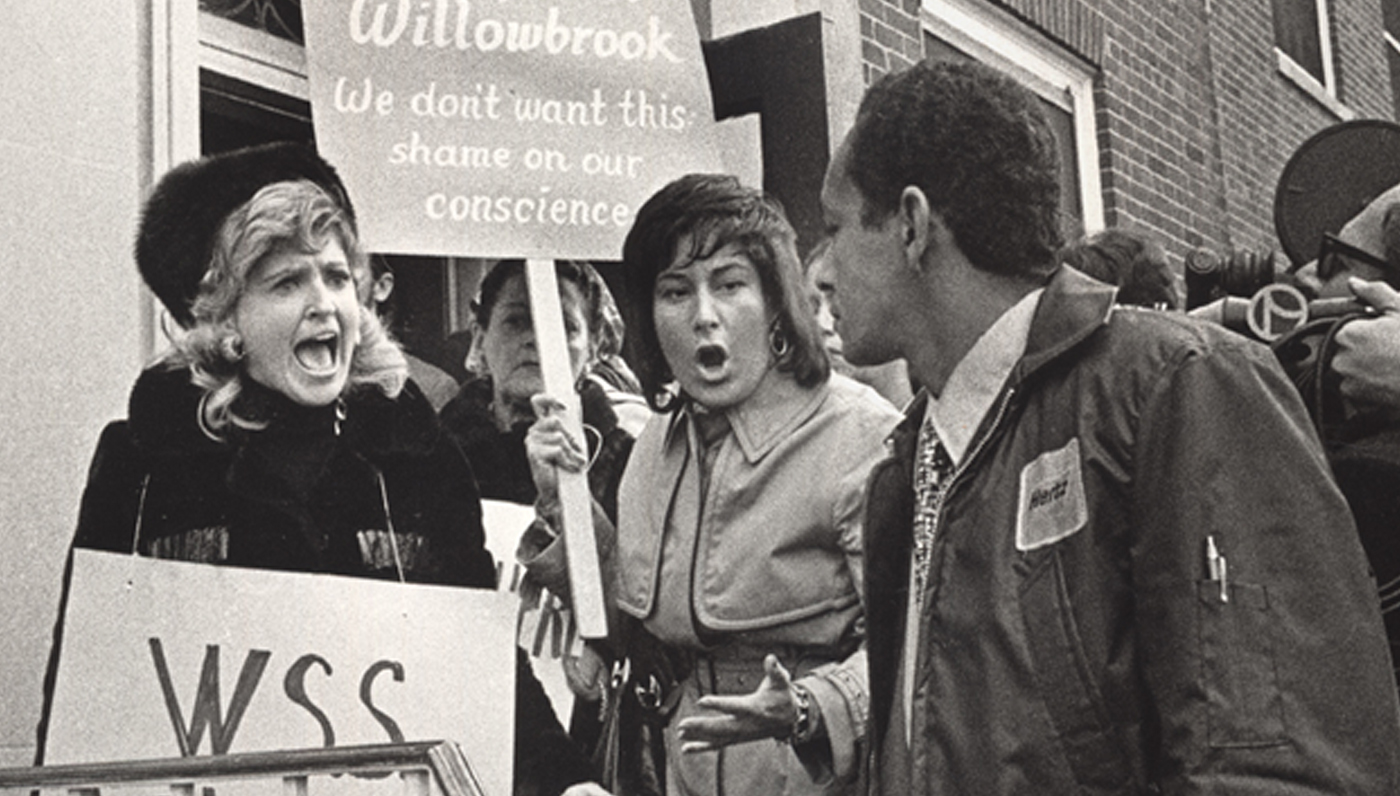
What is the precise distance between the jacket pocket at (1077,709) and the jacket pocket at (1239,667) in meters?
0.13

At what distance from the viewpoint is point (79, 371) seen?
3238mm

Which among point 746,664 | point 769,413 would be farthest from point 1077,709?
point 769,413

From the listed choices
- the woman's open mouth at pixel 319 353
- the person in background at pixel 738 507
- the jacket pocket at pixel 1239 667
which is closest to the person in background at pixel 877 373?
the person in background at pixel 738 507

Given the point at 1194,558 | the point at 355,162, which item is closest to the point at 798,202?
the point at 355,162

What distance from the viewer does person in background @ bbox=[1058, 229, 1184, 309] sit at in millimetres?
3574

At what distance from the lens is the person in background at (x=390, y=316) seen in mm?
3477

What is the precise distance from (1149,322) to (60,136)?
2021 millimetres

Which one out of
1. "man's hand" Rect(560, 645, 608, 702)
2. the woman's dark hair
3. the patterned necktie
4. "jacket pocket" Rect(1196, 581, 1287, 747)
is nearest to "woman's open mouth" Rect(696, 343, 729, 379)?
the woman's dark hair

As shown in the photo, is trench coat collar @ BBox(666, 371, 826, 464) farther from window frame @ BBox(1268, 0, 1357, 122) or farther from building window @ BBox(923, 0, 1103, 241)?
window frame @ BBox(1268, 0, 1357, 122)

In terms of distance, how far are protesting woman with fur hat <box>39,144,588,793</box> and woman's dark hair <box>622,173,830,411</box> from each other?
0.50 metres

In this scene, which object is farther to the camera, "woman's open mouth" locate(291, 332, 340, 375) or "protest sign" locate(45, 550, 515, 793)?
"woman's open mouth" locate(291, 332, 340, 375)

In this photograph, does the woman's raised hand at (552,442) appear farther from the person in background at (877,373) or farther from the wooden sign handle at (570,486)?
the person in background at (877,373)

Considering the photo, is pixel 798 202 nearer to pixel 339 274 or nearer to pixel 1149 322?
pixel 339 274

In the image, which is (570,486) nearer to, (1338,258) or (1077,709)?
(1338,258)
